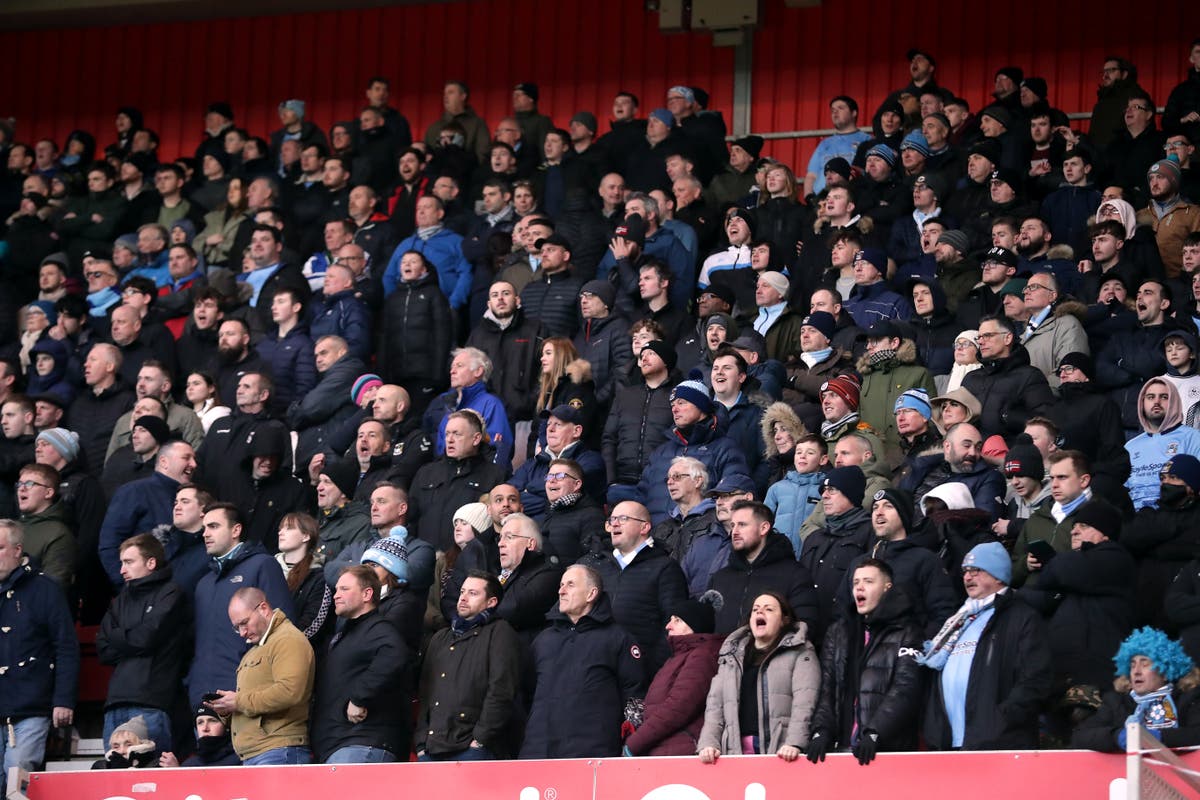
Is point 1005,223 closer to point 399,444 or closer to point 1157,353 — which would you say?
point 1157,353

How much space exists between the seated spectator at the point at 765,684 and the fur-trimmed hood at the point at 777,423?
7.27 ft

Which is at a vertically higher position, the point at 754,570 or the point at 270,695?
the point at 754,570

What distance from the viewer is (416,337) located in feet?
42.1

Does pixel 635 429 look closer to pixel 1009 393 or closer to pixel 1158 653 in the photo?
pixel 1009 393

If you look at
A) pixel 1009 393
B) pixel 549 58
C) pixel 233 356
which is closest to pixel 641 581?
pixel 1009 393

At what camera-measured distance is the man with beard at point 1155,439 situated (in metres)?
9.75

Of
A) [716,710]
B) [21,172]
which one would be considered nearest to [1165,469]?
[716,710]

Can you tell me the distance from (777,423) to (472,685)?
261 centimetres

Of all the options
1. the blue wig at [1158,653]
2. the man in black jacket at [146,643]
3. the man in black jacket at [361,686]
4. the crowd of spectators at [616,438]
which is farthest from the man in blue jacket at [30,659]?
the blue wig at [1158,653]

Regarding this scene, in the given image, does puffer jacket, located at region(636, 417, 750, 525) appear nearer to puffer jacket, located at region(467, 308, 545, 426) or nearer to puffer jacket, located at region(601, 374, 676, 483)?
puffer jacket, located at region(601, 374, 676, 483)

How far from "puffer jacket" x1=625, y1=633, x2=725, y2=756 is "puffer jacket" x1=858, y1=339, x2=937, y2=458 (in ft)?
8.83

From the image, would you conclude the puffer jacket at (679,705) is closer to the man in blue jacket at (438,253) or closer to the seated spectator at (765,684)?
the seated spectator at (765,684)

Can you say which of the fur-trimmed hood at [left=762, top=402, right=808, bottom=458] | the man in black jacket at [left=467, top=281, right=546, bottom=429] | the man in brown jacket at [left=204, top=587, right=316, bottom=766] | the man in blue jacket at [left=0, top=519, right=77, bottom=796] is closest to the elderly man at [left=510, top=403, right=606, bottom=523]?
the fur-trimmed hood at [left=762, top=402, right=808, bottom=458]

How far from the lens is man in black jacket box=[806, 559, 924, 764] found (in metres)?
7.82
